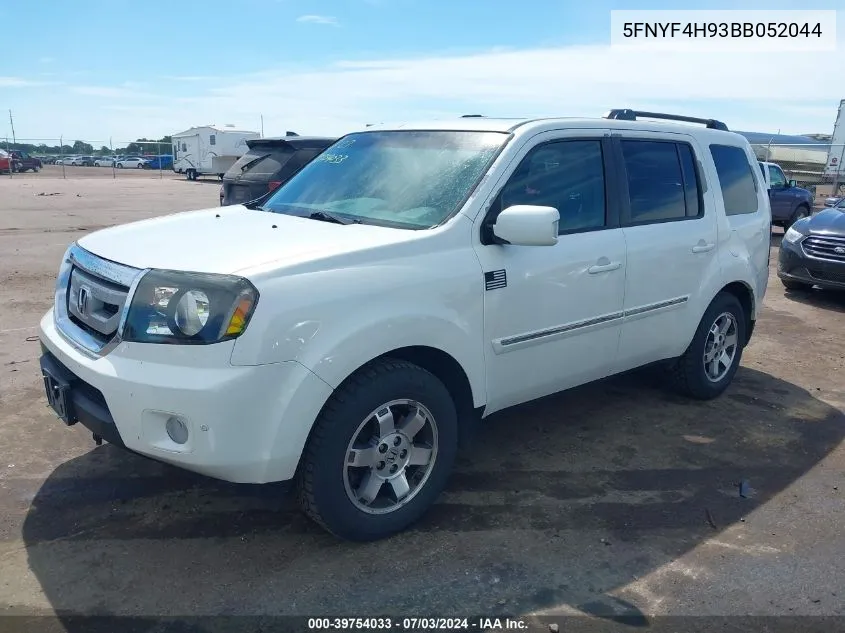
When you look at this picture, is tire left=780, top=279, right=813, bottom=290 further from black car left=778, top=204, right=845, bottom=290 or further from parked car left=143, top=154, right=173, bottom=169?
parked car left=143, top=154, right=173, bottom=169

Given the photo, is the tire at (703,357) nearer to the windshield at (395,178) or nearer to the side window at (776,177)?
the windshield at (395,178)

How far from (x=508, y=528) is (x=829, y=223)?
7463 millimetres

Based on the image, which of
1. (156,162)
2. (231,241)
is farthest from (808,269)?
(156,162)

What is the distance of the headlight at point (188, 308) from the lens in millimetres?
2752

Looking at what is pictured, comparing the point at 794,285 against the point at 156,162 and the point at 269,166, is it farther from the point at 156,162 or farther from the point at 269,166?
the point at 156,162

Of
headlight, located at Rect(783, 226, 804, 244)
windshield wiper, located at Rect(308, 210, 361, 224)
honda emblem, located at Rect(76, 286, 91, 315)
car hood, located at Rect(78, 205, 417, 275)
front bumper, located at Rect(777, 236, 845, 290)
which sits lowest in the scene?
front bumper, located at Rect(777, 236, 845, 290)

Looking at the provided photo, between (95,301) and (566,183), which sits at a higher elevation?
(566,183)

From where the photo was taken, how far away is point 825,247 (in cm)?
880

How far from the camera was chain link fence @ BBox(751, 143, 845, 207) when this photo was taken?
989 inches

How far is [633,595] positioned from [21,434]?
11.8 feet

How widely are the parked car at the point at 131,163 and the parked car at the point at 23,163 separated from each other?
1208 cm

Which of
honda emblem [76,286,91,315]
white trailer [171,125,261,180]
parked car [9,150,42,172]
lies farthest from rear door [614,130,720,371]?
parked car [9,150,42,172]

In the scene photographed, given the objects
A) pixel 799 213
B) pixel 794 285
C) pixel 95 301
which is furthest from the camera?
pixel 799 213

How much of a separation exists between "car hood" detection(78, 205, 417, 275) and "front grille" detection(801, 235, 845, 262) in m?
7.28
